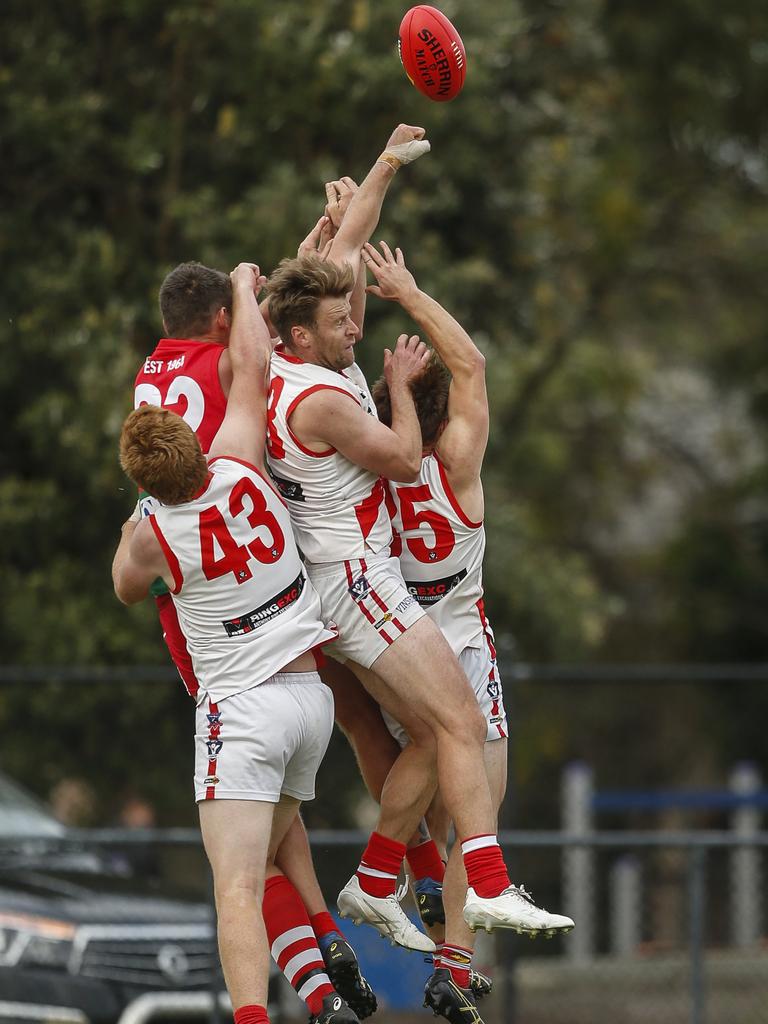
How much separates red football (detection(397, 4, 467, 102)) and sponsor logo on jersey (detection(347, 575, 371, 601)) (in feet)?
5.99

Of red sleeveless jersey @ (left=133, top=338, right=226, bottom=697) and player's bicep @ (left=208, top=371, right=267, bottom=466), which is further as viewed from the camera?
red sleeveless jersey @ (left=133, top=338, right=226, bottom=697)

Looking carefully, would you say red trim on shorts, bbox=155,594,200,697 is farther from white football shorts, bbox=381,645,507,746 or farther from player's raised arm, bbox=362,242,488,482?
player's raised arm, bbox=362,242,488,482

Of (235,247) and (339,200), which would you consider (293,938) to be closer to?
(339,200)

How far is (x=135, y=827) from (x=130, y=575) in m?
6.65

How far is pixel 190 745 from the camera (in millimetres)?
12367

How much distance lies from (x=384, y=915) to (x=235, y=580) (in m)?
1.38

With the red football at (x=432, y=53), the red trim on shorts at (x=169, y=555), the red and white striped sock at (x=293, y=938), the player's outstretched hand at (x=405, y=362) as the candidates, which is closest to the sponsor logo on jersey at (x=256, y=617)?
the red trim on shorts at (x=169, y=555)

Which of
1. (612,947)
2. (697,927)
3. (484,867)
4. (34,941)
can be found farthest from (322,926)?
(612,947)

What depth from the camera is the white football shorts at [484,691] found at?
6.11 meters

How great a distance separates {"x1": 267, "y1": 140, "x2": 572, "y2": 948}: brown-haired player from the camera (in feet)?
18.6

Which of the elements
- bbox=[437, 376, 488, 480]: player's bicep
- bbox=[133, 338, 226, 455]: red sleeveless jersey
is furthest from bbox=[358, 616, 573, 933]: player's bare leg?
bbox=[133, 338, 226, 455]: red sleeveless jersey

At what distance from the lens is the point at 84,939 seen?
928cm

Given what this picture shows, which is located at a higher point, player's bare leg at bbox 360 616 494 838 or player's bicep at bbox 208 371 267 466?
player's bicep at bbox 208 371 267 466

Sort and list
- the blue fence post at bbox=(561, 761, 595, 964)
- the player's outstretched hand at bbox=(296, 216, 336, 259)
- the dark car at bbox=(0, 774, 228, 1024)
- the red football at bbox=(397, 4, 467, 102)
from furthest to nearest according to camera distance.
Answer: the blue fence post at bbox=(561, 761, 595, 964)
the dark car at bbox=(0, 774, 228, 1024)
the player's outstretched hand at bbox=(296, 216, 336, 259)
the red football at bbox=(397, 4, 467, 102)
